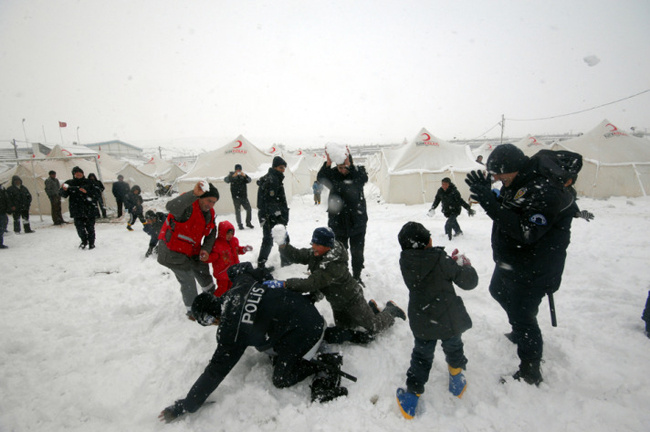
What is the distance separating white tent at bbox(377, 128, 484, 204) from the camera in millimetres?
13234

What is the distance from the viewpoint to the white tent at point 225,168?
12094 mm

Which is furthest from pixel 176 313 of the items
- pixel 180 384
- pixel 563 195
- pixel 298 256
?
pixel 563 195

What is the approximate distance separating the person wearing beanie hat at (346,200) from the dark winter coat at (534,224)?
1.81 meters

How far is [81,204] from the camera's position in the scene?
6.67 meters

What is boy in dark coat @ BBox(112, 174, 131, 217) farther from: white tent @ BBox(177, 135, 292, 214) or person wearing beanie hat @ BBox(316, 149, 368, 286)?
person wearing beanie hat @ BBox(316, 149, 368, 286)

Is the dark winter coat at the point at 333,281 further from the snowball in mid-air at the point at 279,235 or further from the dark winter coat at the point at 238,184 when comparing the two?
the dark winter coat at the point at 238,184

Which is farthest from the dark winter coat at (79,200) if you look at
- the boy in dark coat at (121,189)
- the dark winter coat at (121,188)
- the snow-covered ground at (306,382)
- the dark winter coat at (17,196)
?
the dark winter coat at (121,188)

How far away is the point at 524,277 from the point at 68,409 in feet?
12.9

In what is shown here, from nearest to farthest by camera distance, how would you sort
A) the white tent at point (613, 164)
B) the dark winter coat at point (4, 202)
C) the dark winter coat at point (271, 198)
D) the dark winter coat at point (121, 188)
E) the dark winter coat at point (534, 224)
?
the dark winter coat at point (534, 224), the dark winter coat at point (271, 198), the dark winter coat at point (4, 202), the dark winter coat at point (121, 188), the white tent at point (613, 164)

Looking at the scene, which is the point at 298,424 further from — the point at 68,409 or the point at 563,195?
the point at 563,195

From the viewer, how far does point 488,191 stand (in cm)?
200

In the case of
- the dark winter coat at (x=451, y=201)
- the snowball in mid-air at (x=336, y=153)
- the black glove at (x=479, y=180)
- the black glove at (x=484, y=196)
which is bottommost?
the dark winter coat at (x=451, y=201)

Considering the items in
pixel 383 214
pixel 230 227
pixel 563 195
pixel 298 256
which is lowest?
pixel 383 214

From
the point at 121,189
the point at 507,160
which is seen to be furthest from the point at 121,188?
the point at 507,160
